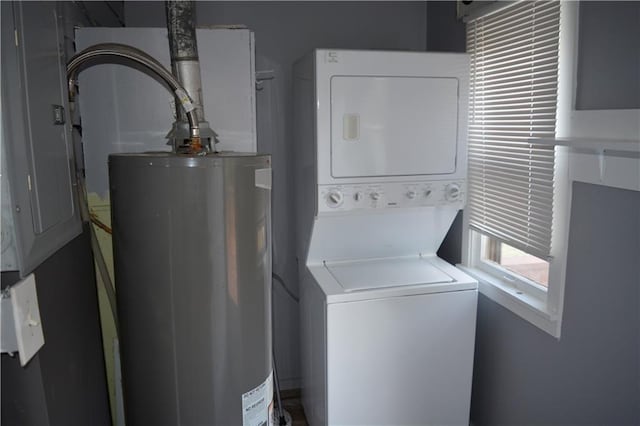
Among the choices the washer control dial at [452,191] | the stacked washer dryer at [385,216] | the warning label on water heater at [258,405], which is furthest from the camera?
the washer control dial at [452,191]

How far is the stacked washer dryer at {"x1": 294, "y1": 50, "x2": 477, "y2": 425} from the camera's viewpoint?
2.04 metres

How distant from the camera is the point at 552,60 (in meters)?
1.74

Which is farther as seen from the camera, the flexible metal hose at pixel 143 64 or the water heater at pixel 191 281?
the flexible metal hose at pixel 143 64

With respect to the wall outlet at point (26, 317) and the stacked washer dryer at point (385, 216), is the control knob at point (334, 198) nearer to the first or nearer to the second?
the stacked washer dryer at point (385, 216)

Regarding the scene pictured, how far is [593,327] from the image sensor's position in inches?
63.4

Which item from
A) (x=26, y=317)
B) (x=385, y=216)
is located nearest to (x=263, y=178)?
(x=26, y=317)

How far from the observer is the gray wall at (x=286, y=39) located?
2.52 meters

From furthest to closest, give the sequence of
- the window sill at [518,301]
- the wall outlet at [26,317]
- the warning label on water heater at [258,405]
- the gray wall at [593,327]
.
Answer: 1. the window sill at [518,301]
2. the warning label on water heater at [258,405]
3. the gray wall at [593,327]
4. the wall outlet at [26,317]

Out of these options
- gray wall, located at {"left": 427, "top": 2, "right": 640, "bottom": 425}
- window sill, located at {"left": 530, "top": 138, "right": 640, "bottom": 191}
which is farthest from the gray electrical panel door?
gray wall, located at {"left": 427, "top": 2, "right": 640, "bottom": 425}

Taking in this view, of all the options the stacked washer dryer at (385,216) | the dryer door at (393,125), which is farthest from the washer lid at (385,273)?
the dryer door at (393,125)

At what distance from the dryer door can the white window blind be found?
152 millimetres

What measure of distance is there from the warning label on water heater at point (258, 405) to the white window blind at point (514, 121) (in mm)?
1140

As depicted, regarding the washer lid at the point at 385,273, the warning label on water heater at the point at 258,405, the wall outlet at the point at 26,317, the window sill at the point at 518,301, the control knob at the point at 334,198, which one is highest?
the control knob at the point at 334,198

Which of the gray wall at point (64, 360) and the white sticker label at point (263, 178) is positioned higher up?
the white sticker label at point (263, 178)
